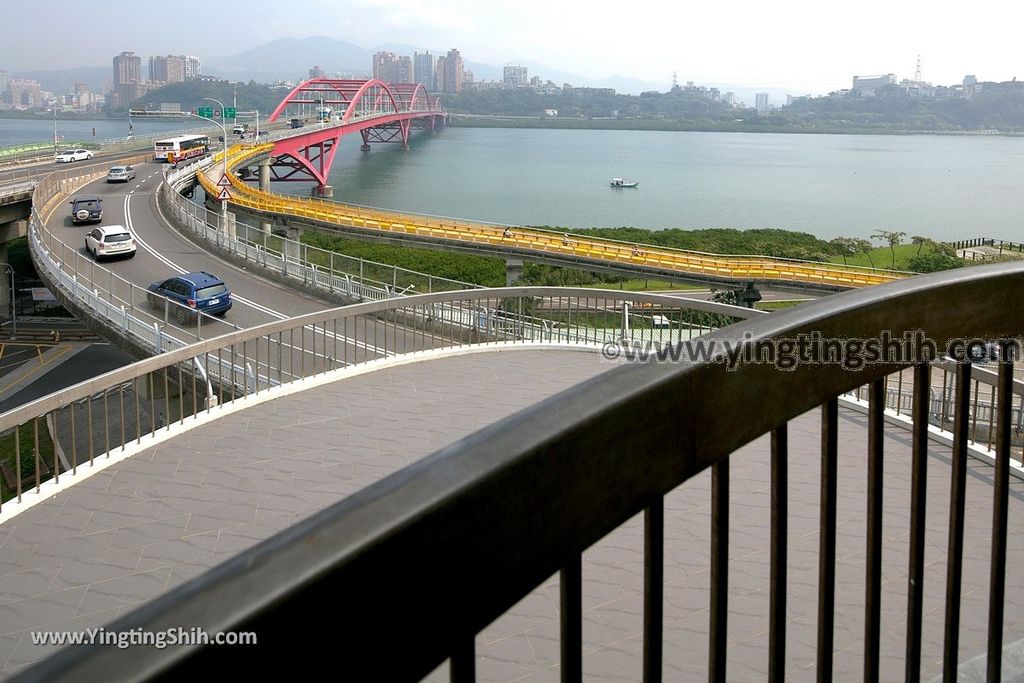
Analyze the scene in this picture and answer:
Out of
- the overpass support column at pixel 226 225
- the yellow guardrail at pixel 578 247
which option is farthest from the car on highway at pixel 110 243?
the yellow guardrail at pixel 578 247

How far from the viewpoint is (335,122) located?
2359 inches

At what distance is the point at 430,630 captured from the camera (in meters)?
0.60

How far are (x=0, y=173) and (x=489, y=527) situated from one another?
141ft

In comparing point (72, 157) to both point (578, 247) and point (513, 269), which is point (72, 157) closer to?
point (513, 269)

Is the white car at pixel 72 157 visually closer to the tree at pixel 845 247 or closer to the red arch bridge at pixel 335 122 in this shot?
the red arch bridge at pixel 335 122

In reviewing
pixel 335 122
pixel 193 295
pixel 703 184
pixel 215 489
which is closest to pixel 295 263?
pixel 193 295

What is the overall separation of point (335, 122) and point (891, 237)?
37.9 meters

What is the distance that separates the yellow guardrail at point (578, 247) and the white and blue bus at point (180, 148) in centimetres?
1195

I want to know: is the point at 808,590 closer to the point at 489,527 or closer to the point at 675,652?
the point at 675,652

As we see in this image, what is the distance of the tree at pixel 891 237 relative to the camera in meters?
33.5

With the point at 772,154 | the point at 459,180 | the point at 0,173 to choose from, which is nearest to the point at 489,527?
the point at 0,173

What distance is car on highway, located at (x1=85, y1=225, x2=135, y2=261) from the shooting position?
69.5 ft

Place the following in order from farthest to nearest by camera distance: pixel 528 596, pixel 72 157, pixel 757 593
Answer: pixel 72 157
pixel 757 593
pixel 528 596

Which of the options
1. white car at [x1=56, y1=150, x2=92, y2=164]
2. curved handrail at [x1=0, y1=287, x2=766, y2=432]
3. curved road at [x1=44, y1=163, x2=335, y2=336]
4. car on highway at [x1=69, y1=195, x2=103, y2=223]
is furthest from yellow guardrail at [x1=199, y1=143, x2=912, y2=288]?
curved handrail at [x1=0, y1=287, x2=766, y2=432]
